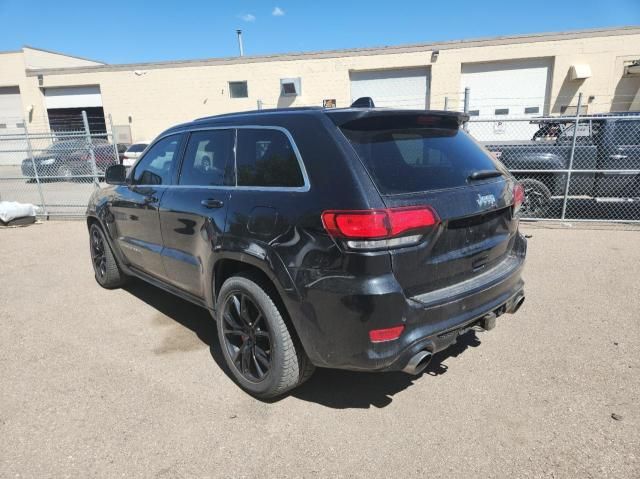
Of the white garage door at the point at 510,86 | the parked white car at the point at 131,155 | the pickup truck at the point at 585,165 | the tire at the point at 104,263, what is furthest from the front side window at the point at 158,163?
the white garage door at the point at 510,86

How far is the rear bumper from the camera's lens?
222 cm

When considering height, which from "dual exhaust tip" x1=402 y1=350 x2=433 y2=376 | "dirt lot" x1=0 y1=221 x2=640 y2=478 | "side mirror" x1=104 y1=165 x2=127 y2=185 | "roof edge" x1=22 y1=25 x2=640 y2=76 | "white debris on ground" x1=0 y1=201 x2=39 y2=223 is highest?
"roof edge" x1=22 y1=25 x2=640 y2=76

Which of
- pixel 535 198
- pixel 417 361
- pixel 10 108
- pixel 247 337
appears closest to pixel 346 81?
pixel 535 198

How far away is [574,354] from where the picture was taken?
3.40 meters

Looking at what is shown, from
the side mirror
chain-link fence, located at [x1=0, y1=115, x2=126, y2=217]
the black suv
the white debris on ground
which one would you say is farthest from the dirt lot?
chain-link fence, located at [x1=0, y1=115, x2=126, y2=217]

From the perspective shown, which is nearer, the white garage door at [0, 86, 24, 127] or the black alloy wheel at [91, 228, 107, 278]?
the black alloy wheel at [91, 228, 107, 278]

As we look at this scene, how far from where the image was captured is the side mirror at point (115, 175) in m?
4.50

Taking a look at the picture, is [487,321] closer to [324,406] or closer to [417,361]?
[417,361]

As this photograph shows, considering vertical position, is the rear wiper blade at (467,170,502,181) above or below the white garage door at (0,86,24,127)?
below

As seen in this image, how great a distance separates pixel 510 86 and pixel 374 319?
20177 millimetres

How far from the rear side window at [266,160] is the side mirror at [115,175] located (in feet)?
6.83

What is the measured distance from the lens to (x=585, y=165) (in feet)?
25.4

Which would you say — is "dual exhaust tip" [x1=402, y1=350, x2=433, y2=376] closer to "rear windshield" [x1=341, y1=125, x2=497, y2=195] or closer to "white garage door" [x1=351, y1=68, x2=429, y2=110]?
"rear windshield" [x1=341, y1=125, x2=497, y2=195]

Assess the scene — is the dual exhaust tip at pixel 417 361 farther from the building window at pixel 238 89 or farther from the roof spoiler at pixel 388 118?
the building window at pixel 238 89
